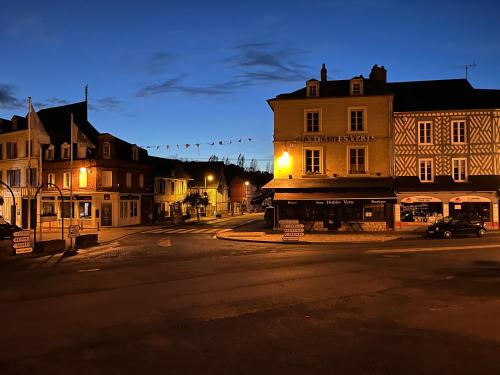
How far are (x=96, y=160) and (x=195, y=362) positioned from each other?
37.3 metres

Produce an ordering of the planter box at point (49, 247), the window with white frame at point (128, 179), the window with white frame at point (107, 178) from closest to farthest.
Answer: the planter box at point (49, 247), the window with white frame at point (107, 178), the window with white frame at point (128, 179)

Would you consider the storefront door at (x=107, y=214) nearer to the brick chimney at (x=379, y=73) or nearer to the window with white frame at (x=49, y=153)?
the window with white frame at (x=49, y=153)

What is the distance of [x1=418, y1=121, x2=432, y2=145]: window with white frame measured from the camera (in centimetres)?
3284

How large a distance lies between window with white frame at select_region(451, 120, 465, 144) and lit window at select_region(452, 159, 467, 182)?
1.42 metres

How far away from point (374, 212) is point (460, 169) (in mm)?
7268

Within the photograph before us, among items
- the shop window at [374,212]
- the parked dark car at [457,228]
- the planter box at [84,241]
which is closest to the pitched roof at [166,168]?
the planter box at [84,241]

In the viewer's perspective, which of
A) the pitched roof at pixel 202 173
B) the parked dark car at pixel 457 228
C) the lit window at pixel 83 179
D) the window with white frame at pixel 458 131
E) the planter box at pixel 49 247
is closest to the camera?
the planter box at pixel 49 247

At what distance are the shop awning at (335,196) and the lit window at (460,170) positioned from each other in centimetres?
596

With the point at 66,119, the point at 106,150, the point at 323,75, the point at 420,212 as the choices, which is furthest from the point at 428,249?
the point at 66,119

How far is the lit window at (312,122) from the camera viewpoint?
33.1 meters

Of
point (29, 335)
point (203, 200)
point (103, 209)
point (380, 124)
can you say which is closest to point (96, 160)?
point (103, 209)

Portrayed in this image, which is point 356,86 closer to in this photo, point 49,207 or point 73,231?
point 73,231

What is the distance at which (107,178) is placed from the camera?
41.2 m

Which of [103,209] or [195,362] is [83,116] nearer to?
[103,209]
